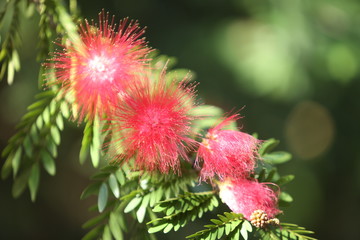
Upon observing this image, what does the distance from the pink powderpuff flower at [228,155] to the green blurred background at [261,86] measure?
168cm

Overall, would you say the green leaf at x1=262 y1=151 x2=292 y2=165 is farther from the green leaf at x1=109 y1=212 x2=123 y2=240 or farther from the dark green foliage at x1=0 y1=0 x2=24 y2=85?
the dark green foliage at x1=0 y1=0 x2=24 y2=85

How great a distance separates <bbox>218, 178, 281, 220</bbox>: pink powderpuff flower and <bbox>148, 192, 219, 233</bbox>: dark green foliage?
1.6 inches

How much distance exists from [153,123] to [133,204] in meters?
0.20

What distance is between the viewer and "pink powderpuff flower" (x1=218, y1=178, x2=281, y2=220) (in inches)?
39.2

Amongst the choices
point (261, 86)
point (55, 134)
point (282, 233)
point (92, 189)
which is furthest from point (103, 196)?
point (261, 86)

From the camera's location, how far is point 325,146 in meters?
3.67

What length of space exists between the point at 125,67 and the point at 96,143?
0.64 feet

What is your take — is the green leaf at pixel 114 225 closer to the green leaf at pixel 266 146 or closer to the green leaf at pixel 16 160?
the green leaf at pixel 16 160

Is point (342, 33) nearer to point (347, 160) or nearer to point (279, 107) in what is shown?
point (279, 107)

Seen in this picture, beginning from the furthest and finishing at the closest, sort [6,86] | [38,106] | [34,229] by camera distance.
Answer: [34,229] → [6,86] → [38,106]

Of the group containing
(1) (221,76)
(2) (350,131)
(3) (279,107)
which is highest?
(1) (221,76)

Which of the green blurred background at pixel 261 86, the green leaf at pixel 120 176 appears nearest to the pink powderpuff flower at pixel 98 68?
the green leaf at pixel 120 176

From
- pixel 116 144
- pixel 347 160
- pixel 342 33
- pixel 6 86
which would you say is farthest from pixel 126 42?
pixel 347 160

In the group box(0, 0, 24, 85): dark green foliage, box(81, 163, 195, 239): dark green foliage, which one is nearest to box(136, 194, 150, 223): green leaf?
box(81, 163, 195, 239): dark green foliage
